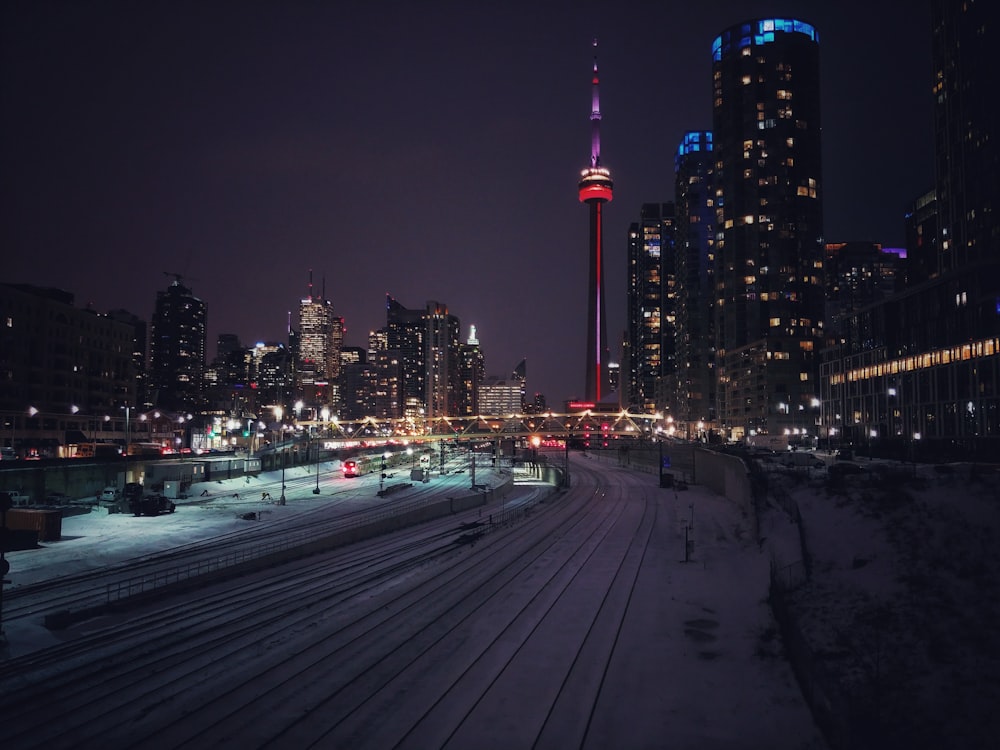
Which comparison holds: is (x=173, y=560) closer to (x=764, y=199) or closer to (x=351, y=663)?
(x=351, y=663)

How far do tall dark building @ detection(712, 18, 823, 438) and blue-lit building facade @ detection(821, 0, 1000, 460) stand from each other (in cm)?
4350

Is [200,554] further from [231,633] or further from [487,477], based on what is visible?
[487,477]

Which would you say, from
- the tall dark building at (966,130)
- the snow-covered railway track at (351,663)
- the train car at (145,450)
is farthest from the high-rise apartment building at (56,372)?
the tall dark building at (966,130)

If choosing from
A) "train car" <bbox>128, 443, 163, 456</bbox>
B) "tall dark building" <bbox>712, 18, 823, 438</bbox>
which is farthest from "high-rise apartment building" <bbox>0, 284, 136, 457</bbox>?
"tall dark building" <bbox>712, 18, 823, 438</bbox>

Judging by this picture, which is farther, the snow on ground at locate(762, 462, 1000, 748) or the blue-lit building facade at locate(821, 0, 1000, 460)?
the blue-lit building facade at locate(821, 0, 1000, 460)

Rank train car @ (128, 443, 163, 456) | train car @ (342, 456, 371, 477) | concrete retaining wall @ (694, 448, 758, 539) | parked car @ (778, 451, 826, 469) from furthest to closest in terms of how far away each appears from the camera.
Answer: train car @ (342, 456, 371, 477) → train car @ (128, 443, 163, 456) → parked car @ (778, 451, 826, 469) → concrete retaining wall @ (694, 448, 758, 539)

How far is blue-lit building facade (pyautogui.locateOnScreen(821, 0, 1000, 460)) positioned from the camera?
286ft

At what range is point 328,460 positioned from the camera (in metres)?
147

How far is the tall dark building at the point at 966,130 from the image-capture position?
4867 inches

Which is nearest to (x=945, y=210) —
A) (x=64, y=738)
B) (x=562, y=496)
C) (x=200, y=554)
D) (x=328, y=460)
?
(x=562, y=496)

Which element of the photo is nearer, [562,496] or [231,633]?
[231,633]

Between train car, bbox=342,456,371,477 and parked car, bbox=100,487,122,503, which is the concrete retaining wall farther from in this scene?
train car, bbox=342,456,371,477

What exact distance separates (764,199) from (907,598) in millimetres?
172063

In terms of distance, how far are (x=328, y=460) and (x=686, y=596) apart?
120409 mm
